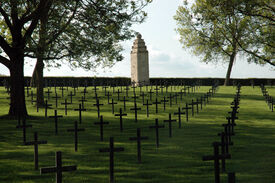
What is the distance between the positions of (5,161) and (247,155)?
22.7ft

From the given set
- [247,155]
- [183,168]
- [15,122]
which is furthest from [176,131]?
[15,122]

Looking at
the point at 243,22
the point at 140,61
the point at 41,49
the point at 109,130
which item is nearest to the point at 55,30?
the point at 41,49

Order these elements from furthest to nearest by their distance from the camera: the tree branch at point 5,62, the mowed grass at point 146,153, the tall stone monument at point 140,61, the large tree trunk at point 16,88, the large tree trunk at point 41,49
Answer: the tall stone monument at point 140,61
the tree branch at point 5,62
the large tree trunk at point 16,88
the large tree trunk at point 41,49
the mowed grass at point 146,153

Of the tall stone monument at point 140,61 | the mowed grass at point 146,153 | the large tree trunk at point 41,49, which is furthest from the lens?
the tall stone monument at point 140,61

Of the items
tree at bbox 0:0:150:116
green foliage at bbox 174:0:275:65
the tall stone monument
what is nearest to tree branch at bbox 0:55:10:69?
tree at bbox 0:0:150:116

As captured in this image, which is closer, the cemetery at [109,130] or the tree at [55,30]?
the cemetery at [109,130]

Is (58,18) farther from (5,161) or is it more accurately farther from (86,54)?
(5,161)

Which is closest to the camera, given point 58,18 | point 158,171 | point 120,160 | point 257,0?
point 158,171

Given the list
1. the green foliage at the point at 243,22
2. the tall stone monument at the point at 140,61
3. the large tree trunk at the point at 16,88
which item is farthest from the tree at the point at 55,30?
the tall stone monument at the point at 140,61

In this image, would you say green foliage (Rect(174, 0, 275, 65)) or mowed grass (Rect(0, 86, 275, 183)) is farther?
green foliage (Rect(174, 0, 275, 65))

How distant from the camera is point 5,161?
1002 centimetres

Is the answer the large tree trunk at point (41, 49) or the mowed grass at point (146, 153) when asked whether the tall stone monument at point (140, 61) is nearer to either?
the large tree trunk at point (41, 49)

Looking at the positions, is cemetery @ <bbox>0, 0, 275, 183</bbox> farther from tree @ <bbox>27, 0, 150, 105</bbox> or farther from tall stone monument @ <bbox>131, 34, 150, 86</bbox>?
tall stone monument @ <bbox>131, 34, 150, 86</bbox>

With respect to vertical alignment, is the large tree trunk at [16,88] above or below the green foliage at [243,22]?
below
